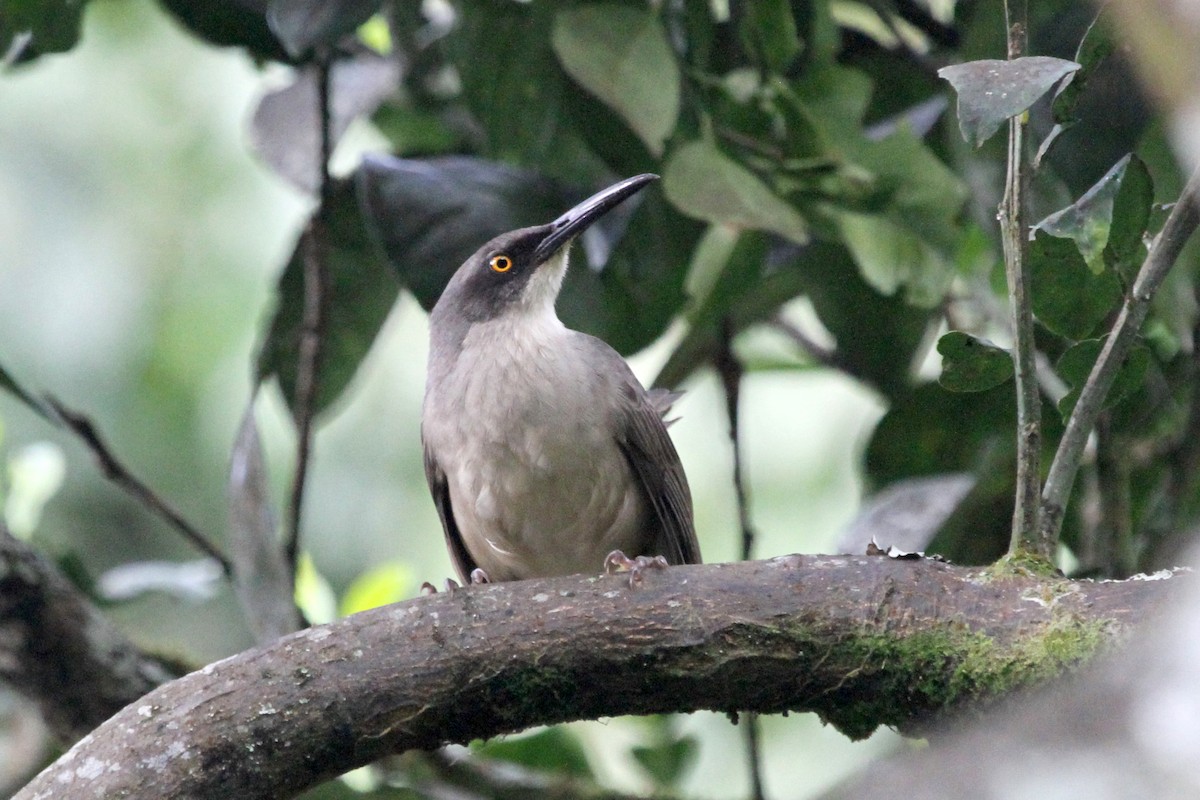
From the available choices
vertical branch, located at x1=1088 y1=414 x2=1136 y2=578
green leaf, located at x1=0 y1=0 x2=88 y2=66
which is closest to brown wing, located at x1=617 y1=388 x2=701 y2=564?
vertical branch, located at x1=1088 y1=414 x2=1136 y2=578

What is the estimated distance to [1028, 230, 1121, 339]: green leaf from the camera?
3.21 metres

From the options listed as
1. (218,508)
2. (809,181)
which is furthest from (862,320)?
(218,508)

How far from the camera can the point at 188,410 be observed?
1034 centimetres

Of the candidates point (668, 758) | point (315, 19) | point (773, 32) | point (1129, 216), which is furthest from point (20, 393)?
point (1129, 216)

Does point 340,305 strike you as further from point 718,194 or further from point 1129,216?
point 1129,216

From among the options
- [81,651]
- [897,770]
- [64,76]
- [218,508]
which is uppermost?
[897,770]

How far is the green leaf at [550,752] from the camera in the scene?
16.5 ft

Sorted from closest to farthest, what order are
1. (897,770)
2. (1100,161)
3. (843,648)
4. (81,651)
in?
(897,770) → (843,648) → (1100,161) → (81,651)

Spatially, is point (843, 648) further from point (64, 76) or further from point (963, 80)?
point (64, 76)

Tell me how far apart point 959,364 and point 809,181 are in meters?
1.34

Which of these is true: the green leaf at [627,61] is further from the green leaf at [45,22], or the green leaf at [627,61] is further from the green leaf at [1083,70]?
the green leaf at [45,22]

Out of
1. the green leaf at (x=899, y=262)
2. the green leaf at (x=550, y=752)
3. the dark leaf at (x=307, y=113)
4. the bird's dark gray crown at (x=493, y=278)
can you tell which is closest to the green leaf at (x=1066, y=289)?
the green leaf at (x=899, y=262)

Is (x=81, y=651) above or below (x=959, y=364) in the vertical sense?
below

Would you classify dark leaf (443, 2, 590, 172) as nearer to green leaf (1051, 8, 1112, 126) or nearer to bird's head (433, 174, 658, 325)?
bird's head (433, 174, 658, 325)
